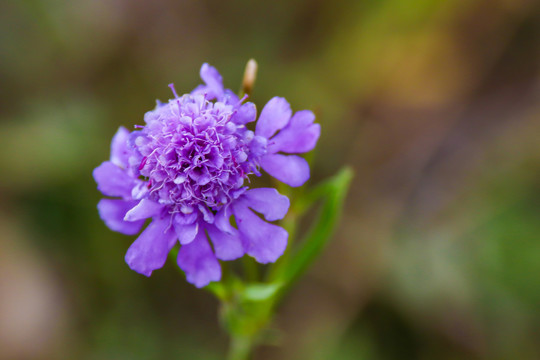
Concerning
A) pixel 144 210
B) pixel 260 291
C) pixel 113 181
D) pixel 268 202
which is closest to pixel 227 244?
pixel 268 202

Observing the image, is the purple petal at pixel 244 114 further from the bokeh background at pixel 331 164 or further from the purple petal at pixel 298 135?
the bokeh background at pixel 331 164

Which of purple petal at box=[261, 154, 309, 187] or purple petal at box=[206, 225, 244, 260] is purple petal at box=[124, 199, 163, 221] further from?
purple petal at box=[261, 154, 309, 187]

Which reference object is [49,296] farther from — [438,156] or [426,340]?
[438,156]

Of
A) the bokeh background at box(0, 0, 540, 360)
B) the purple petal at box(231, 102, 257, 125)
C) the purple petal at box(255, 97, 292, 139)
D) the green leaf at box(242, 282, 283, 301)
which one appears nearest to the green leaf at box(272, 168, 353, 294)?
the green leaf at box(242, 282, 283, 301)

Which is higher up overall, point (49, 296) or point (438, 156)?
point (438, 156)

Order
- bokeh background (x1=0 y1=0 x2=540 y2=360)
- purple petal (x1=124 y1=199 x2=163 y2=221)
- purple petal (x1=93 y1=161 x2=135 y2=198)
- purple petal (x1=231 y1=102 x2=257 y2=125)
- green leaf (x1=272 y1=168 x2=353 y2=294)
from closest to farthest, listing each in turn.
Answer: purple petal (x1=124 y1=199 x2=163 y2=221), purple petal (x1=231 y1=102 x2=257 y2=125), purple petal (x1=93 y1=161 x2=135 y2=198), green leaf (x1=272 y1=168 x2=353 y2=294), bokeh background (x1=0 y1=0 x2=540 y2=360)

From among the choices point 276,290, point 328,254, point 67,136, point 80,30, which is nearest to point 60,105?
point 67,136

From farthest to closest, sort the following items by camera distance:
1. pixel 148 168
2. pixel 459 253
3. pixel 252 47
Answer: pixel 252 47
pixel 459 253
pixel 148 168

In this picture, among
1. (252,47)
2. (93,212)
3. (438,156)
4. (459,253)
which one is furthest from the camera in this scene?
(252,47)
